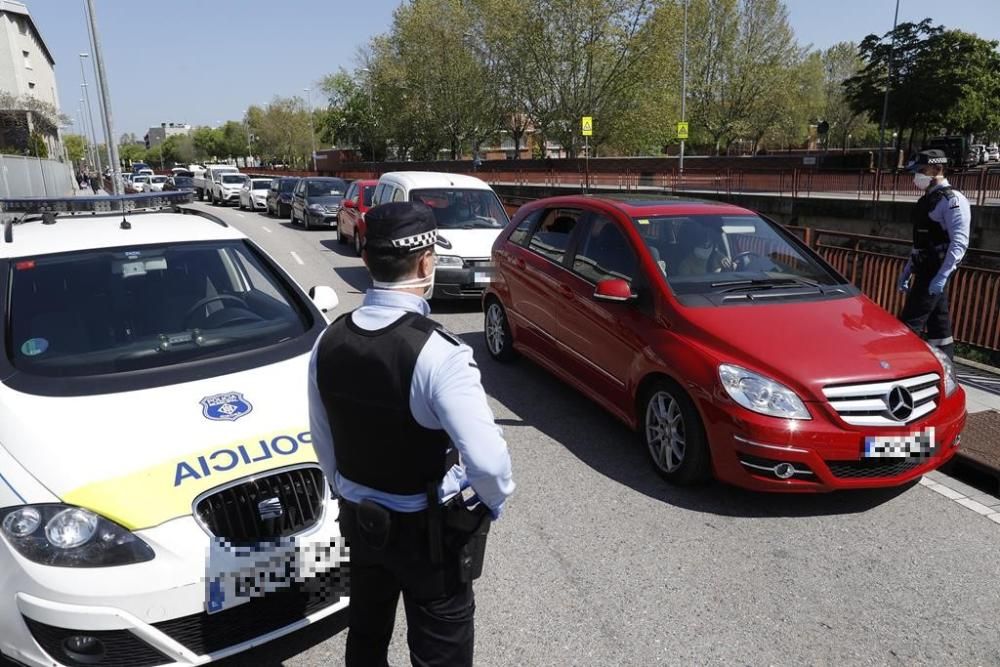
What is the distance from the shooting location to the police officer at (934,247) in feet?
18.9

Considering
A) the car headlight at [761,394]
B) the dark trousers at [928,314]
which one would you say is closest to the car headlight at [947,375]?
the car headlight at [761,394]

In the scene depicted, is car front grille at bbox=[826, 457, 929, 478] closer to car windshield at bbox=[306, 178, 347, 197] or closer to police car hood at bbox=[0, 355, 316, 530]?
police car hood at bbox=[0, 355, 316, 530]

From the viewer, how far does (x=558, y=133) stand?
45.9 metres

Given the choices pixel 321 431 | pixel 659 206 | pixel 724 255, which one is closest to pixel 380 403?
pixel 321 431

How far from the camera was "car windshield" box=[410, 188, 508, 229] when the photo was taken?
1084 cm

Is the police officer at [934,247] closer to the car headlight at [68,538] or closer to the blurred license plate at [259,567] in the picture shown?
the blurred license plate at [259,567]

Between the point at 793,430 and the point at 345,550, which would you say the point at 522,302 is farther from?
the point at 345,550

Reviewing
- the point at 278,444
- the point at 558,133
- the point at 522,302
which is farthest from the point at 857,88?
the point at 278,444

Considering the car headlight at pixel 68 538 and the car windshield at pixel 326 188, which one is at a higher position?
the car windshield at pixel 326 188

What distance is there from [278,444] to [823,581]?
265 cm

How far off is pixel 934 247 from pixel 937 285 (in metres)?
0.33

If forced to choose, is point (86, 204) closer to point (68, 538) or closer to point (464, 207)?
point (68, 538)

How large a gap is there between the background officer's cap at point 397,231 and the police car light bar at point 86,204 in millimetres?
3243

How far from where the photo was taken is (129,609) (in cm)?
235
